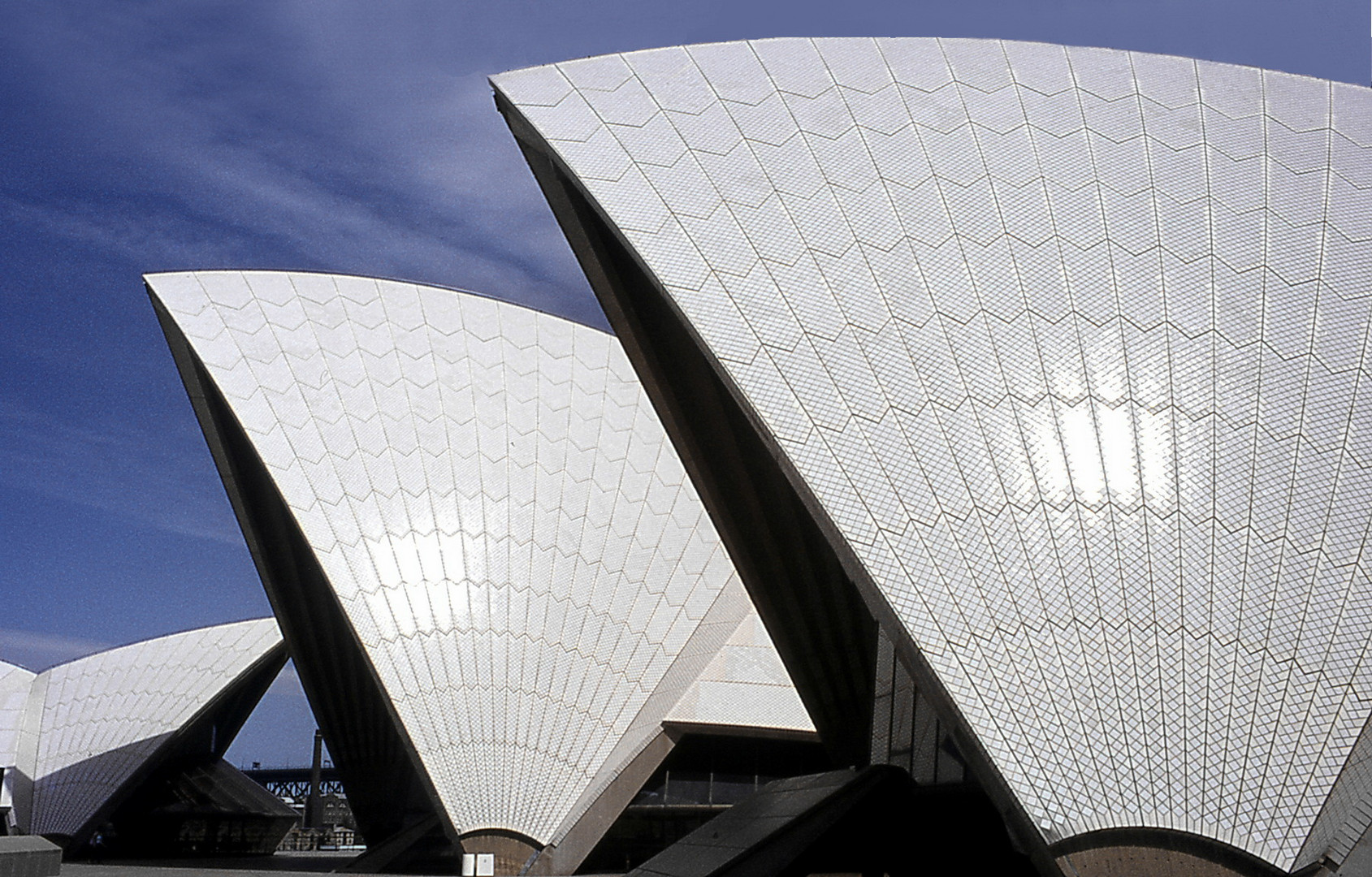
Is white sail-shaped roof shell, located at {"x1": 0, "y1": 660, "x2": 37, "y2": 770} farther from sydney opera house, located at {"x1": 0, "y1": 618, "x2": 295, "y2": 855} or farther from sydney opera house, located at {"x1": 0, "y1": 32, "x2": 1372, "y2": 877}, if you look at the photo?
sydney opera house, located at {"x1": 0, "y1": 32, "x2": 1372, "y2": 877}

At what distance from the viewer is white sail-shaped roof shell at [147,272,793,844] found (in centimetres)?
1603

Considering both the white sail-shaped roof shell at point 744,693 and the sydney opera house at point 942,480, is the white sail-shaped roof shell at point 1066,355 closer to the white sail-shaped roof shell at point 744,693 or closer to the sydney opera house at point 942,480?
the sydney opera house at point 942,480

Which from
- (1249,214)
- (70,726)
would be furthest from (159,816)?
(1249,214)

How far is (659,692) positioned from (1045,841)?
36.3ft

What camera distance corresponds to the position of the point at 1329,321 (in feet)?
30.4

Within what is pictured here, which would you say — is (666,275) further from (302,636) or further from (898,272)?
(302,636)

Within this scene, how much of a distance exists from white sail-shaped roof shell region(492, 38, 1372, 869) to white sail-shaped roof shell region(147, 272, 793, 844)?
8695mm

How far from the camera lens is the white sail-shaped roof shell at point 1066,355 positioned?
7.42m

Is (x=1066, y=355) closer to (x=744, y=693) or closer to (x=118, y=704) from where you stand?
(x=744, y=693)

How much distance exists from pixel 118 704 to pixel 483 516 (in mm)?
15100

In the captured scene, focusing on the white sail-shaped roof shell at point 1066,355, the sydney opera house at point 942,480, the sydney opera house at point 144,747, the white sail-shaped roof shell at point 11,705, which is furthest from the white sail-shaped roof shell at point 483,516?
the white sail-shaped roof shell at point 11,705

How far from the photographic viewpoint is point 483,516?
18.3 m

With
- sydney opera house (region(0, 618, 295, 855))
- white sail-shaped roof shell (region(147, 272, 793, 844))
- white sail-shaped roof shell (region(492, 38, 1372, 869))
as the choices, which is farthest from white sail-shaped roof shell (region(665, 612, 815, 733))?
sydney opera house (region(0, 618, 295, 855))

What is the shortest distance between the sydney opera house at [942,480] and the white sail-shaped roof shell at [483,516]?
83 mm
